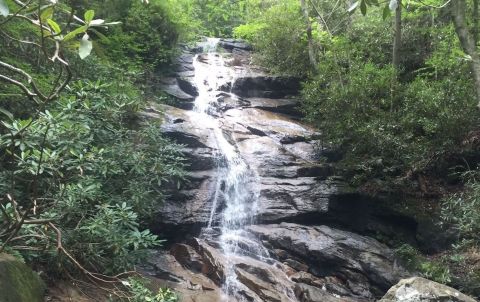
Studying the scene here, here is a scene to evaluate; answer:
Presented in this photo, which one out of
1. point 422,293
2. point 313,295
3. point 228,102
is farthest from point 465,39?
point 228,102

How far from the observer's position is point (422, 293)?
6000 millimetres

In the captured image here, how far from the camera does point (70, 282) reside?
619cm

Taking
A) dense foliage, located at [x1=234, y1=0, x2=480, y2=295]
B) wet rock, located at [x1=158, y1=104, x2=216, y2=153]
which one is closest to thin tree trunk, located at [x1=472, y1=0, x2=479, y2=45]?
dense foliage, located at [x1=234, y1=0, x2=480, y2=295]

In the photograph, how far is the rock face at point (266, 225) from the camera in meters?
8.35

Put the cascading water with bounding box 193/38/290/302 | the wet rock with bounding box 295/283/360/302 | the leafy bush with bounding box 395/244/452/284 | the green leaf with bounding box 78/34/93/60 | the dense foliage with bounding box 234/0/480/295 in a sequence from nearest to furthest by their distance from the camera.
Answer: the green leaf with bounding box 78/34/93/60 → the leafy bush with bounding box 395/244/452/284 → the wet rock with bounding box 295/283/360/302 → the dense foliage with bounding box 234/0/480/295 → the cascading water with bounding box 193/38/290/302

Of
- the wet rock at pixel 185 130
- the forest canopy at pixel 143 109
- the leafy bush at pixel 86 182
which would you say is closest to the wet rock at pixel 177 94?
the forest canopy at pixel 143 109

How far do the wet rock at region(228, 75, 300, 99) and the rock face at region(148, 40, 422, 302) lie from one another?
2.04 m

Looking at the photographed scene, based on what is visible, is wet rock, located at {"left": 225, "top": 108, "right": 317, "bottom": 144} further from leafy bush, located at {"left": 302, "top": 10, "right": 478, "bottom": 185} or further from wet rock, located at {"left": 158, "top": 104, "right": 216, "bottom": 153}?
wet rock, located at {"left": 158, "top": 104, "right": 216, "bottom": 153}

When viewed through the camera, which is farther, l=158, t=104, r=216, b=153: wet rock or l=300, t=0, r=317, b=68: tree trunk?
l=300, t=0, r=317, b=68: tree trunk

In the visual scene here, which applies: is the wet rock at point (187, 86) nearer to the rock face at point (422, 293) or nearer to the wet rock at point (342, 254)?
the wet rock at point (342, 254)

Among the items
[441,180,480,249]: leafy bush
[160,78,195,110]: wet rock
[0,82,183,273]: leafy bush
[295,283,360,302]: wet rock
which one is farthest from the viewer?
[160,78,195,110]: wet rock

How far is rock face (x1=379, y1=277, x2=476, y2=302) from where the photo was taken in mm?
5871

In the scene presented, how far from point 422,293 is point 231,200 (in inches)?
217

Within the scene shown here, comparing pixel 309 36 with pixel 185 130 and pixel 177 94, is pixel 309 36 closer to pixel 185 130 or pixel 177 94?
pixel 177 94
